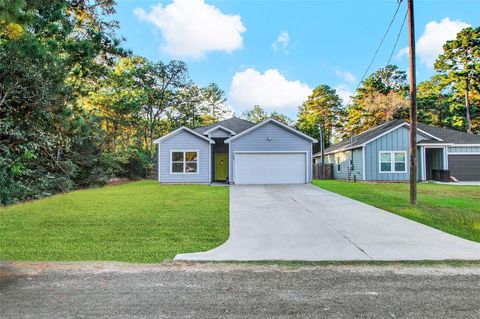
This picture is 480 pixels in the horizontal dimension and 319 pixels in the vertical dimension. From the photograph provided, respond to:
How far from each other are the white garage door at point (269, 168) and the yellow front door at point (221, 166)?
289cm

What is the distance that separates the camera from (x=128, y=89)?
87.8 ft

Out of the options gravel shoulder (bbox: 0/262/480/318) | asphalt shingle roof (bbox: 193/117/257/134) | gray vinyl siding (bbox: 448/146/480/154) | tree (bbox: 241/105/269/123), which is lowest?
gravel shoulder (bbox: 0/262/480/318)

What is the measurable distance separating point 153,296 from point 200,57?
26030mm

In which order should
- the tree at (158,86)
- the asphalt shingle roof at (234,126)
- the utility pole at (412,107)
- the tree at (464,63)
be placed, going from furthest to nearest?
the tree at (158,86)
the tree at (464,63)
the asphalt shingle roof at (234,126)
the utility pole at (412,107)

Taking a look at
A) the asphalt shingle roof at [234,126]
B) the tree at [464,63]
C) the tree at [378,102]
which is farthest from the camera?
the tree at [378,102]

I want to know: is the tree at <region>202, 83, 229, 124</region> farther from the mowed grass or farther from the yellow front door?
the mowed grass

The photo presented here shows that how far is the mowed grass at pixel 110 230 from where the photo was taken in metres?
4.85

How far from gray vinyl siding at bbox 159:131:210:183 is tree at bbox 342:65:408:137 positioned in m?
23.6

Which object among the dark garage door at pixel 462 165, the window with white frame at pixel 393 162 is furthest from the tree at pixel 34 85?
the dark garage door at pixel 462 165

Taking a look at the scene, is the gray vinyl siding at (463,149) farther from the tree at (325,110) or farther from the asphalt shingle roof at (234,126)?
the tree at (325,110)

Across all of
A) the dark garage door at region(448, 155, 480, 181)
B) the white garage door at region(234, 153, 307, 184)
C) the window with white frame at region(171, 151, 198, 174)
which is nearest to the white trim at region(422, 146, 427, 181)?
the dark garage door at region(448, 155, 480, 181)

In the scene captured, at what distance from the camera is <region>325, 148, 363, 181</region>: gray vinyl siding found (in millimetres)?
19933

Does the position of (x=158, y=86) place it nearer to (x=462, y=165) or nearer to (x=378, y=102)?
(x=378, y=102)

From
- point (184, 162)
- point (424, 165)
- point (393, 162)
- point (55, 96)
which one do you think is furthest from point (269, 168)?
point (55, 96)
